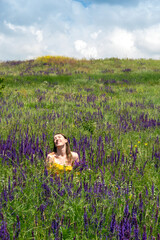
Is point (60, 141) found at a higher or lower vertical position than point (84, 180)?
higher

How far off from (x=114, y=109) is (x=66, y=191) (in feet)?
16.2

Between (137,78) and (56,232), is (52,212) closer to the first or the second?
(56,232)

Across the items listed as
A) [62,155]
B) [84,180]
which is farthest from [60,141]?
[84,180]

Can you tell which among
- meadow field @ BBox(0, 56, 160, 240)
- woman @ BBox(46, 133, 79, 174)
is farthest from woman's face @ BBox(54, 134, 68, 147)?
meadow field @ BBox(0, 56, 160, 240)

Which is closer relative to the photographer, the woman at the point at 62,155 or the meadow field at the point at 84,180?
the meadow field at the point at 84,180

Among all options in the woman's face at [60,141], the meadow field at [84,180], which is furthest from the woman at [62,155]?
the meadow field at [84,180]

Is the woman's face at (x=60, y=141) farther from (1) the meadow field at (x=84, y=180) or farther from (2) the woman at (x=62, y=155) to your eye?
(1) the meadow field at (x=84, y=180)

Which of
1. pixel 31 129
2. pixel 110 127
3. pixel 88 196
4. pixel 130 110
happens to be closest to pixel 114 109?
pixel 130 110

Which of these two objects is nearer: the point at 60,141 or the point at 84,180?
the point at 84,180

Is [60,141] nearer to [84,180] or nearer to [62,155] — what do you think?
[62,155]

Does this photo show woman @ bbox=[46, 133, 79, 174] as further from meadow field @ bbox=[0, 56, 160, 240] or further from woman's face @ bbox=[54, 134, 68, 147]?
meadow field @ bbox=[0, 56, 160, 240]

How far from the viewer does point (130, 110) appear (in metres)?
6.98

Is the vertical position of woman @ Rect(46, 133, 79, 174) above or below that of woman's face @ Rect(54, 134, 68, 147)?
below

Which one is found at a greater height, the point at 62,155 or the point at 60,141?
the point at 60,141
